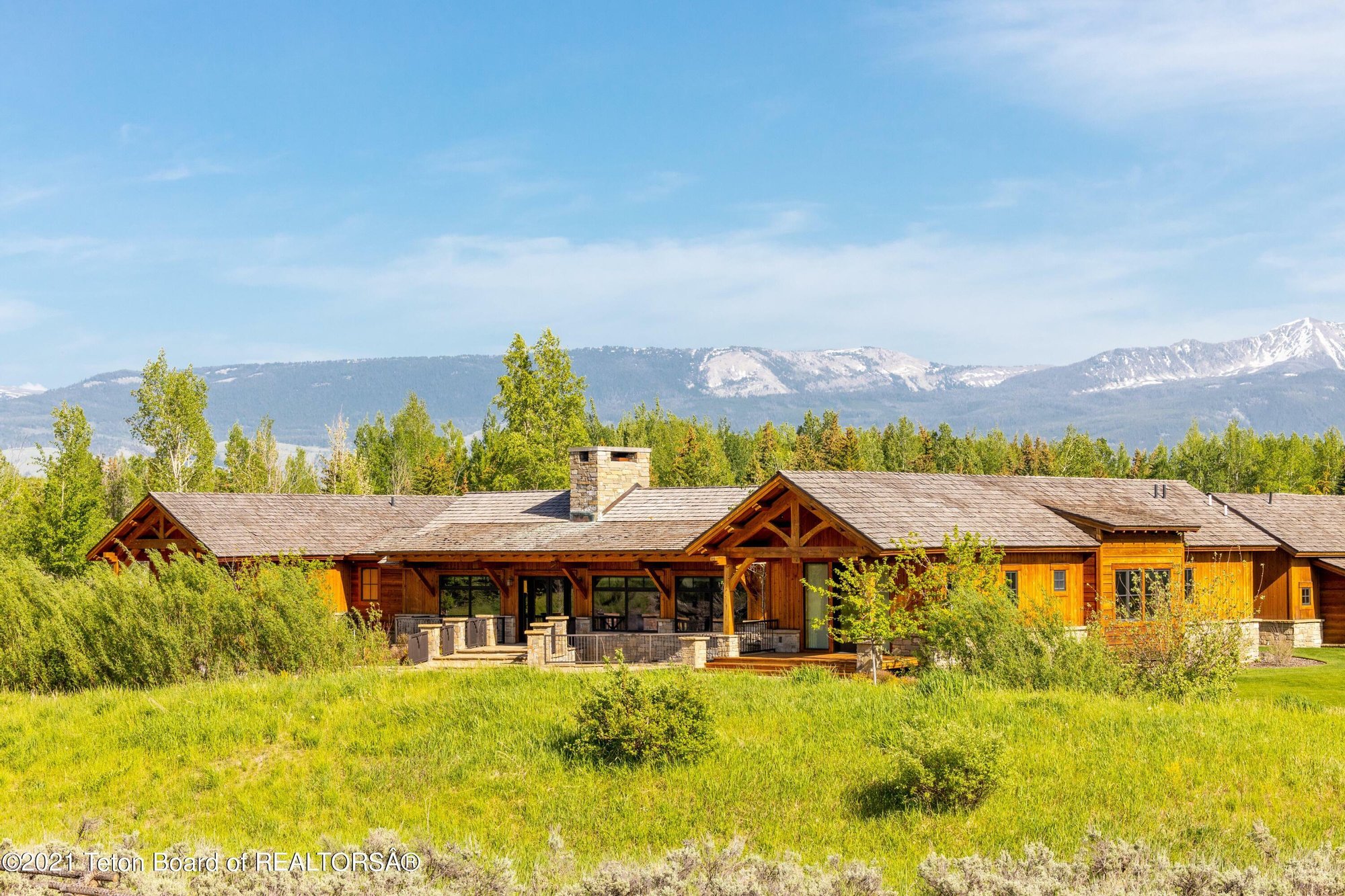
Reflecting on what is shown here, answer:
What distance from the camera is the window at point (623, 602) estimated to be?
33.4m

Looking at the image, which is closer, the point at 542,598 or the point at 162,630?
the point at 162,630

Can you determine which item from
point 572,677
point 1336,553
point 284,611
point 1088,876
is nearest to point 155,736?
point 284,611

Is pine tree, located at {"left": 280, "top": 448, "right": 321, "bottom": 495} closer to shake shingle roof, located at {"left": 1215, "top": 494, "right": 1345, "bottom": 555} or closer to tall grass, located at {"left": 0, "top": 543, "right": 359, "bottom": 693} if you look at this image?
tall grass, located at {"left": 0, "top": 543, "right": 359, "bottom": 693}

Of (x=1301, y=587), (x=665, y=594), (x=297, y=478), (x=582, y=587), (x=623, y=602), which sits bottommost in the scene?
(x=1301, y=587)

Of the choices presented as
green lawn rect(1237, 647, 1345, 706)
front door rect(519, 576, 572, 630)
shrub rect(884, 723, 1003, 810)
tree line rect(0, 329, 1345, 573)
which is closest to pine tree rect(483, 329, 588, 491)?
tree line rect(0, 329, 1345, 573)

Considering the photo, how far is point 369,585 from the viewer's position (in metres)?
38.1

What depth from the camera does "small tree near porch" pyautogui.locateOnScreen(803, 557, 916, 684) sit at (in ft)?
81.5

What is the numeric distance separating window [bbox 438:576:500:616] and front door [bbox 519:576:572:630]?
844mm

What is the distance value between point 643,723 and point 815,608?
42.4 ft

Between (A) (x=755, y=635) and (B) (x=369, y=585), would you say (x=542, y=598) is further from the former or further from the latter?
(A) (x=755, y=635)

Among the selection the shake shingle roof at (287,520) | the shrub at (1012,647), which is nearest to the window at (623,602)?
the shake shingle roof at (287,520)

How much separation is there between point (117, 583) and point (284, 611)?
3.55m

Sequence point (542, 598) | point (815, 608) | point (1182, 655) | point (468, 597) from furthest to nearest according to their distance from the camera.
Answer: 1. point (468, 597)
2. point (542, 598)
3. point (815, 608)
4. point (1182, 655)

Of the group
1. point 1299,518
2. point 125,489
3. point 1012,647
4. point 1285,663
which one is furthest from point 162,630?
point 125,489
